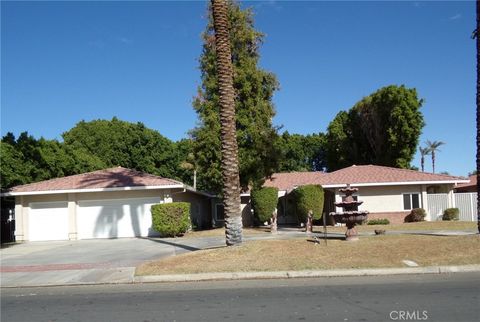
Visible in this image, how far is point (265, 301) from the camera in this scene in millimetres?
9727

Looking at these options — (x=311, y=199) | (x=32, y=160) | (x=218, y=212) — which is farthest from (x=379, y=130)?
(x=32, y=160)

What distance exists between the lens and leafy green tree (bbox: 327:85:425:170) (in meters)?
47.6

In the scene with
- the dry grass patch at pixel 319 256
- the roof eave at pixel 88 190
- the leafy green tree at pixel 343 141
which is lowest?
the dry grass patch at pixel 319 256

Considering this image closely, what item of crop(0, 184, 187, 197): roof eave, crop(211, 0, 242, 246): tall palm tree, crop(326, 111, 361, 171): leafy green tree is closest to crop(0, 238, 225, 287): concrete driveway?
crop(211, 0, 242, 246): tall palm tree

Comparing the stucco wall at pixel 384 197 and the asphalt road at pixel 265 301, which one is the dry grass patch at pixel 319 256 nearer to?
the asphalt road at pixel 265 301

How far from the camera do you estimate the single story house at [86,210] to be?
29672 mm

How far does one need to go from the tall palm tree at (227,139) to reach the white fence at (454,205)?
21.3 metres

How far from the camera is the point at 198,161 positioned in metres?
31.9

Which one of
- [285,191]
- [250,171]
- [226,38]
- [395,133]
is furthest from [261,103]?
[395,133]

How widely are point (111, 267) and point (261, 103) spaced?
60.7ft

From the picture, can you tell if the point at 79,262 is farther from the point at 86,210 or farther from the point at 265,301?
the point at 86,210

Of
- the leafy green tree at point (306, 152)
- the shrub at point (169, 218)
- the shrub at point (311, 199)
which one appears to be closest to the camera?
the shrub at point (169, 218)

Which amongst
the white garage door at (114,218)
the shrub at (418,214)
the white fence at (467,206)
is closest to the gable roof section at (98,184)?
the white garage door at (114,218)

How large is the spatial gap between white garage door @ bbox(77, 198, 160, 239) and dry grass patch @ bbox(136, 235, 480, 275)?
14.8m
